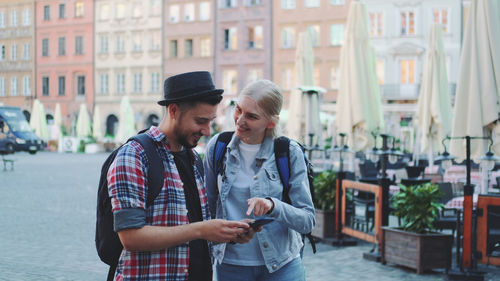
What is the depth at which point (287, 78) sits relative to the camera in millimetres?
42375

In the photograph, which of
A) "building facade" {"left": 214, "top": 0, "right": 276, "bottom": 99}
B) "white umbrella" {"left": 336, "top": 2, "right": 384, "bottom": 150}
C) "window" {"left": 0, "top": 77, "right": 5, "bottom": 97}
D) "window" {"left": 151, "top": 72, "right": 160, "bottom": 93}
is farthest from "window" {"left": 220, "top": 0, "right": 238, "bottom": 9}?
"white umbrella" {"left": 336, "top": 2, "right": 384, "bottom": 150}

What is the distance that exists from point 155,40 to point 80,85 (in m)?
7.66

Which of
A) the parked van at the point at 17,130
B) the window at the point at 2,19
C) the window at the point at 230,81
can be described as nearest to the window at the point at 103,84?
the window at the point at 230,81

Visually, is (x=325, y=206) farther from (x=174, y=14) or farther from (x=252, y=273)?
(x=174, y=14)

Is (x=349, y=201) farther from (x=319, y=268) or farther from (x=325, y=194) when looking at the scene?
(x=319, y=268)

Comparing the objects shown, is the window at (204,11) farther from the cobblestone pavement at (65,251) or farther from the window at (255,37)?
the cobblestone pavement at (65,251)

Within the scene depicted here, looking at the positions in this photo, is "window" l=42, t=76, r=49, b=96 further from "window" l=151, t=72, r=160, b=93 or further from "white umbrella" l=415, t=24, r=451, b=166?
"white umbrella" l=415, t=24, r=451, b=166

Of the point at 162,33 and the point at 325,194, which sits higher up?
the point at 162,33

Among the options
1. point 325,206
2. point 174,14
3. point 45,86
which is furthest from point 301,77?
point 45,86

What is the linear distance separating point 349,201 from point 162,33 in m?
40.3

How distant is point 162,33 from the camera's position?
47.2 meters

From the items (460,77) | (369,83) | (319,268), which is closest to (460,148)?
(460,77)

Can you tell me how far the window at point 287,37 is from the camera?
42.4 m

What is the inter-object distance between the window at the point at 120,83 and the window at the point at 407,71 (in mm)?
20680
